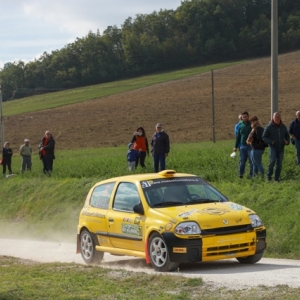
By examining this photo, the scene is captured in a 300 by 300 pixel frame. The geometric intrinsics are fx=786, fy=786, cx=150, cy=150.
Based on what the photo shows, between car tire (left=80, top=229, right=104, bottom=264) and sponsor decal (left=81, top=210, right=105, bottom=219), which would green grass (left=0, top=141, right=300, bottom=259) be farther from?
sponsor decal (left=81, top=210, right=105, bottom=219)

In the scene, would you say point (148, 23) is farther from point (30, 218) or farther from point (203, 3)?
point (30, 218)

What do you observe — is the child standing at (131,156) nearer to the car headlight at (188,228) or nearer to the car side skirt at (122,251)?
the car side skirt at (122,251)

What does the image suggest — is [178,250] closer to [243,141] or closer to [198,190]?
[198,190]

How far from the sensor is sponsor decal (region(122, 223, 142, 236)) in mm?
12266

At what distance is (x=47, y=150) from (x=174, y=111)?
3112 cm

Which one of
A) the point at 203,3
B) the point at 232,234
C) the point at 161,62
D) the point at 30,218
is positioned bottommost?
the point at 30,218

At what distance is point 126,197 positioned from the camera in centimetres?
1298

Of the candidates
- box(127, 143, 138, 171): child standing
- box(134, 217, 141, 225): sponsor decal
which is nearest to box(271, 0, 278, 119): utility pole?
box(127, 143, 138, 171): child standing

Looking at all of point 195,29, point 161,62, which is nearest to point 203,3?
point 195,29

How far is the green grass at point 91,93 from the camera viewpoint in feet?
255

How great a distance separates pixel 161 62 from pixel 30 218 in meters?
72.6

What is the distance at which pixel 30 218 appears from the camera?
998 inches

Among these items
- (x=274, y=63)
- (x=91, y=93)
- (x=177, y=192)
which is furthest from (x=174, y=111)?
(x=177, y=192)

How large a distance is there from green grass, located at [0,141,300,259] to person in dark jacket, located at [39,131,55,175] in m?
0.44
